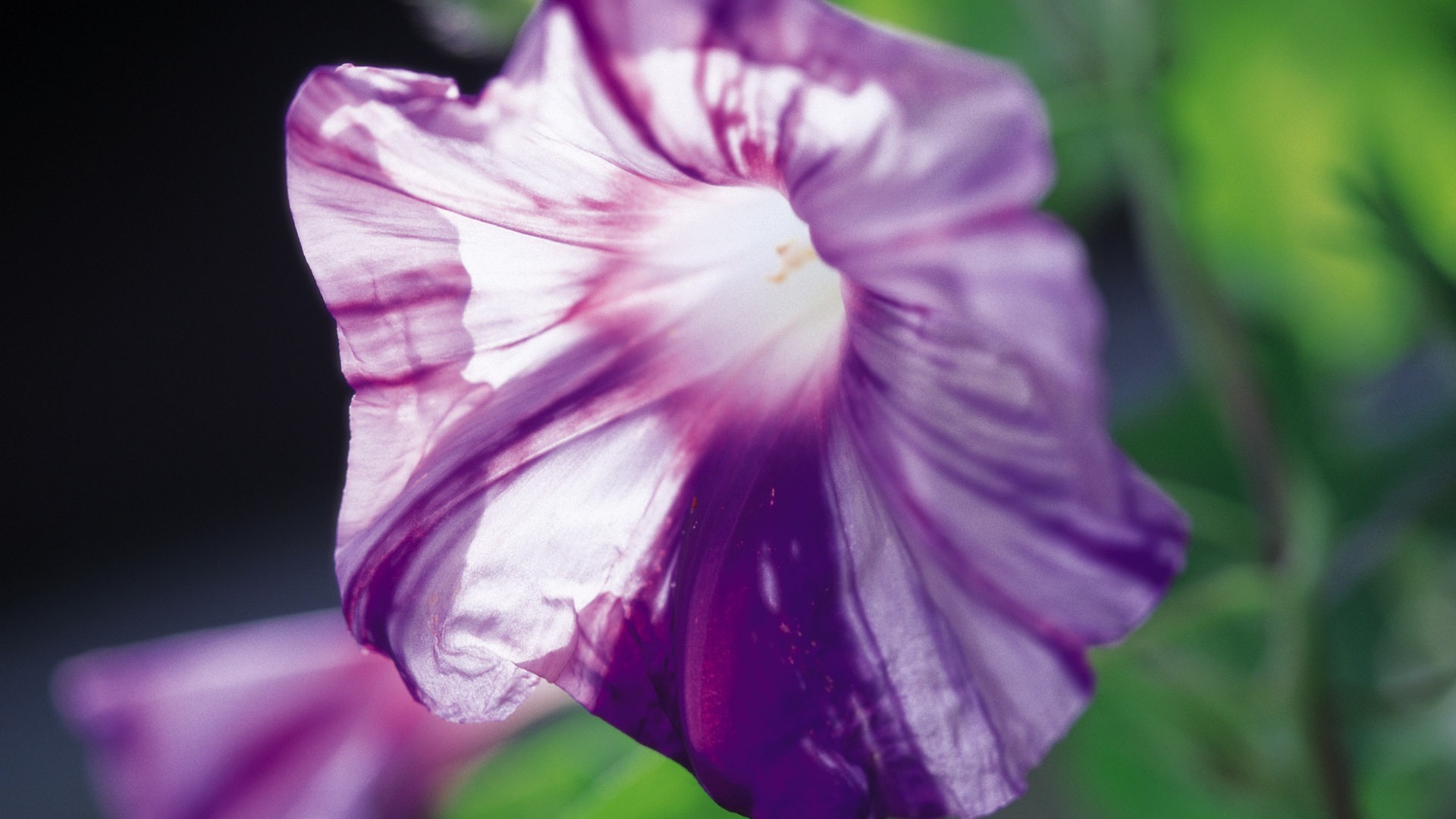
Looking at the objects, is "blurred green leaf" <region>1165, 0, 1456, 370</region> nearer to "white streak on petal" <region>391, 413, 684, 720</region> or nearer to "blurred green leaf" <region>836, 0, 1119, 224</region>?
"blurred green leaf" <region>836, 0, 1119, 224</region>

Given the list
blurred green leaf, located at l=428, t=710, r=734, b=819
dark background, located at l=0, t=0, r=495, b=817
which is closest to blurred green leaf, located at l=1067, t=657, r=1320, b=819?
blurred green leaf, located at l=428, t=710, r=734, b=819

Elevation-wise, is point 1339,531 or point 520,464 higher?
point 520,464

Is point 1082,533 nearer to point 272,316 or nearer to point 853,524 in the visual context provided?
point 853,524

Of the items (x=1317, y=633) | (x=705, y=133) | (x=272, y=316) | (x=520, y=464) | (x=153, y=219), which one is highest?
(x=705, y=133)

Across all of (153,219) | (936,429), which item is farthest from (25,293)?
(936,429)

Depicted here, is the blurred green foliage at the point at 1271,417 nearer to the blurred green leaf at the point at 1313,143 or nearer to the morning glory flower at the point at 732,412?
the blurred green leaf at the point at 1313,143

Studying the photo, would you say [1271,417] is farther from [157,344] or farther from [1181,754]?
[157,344]
